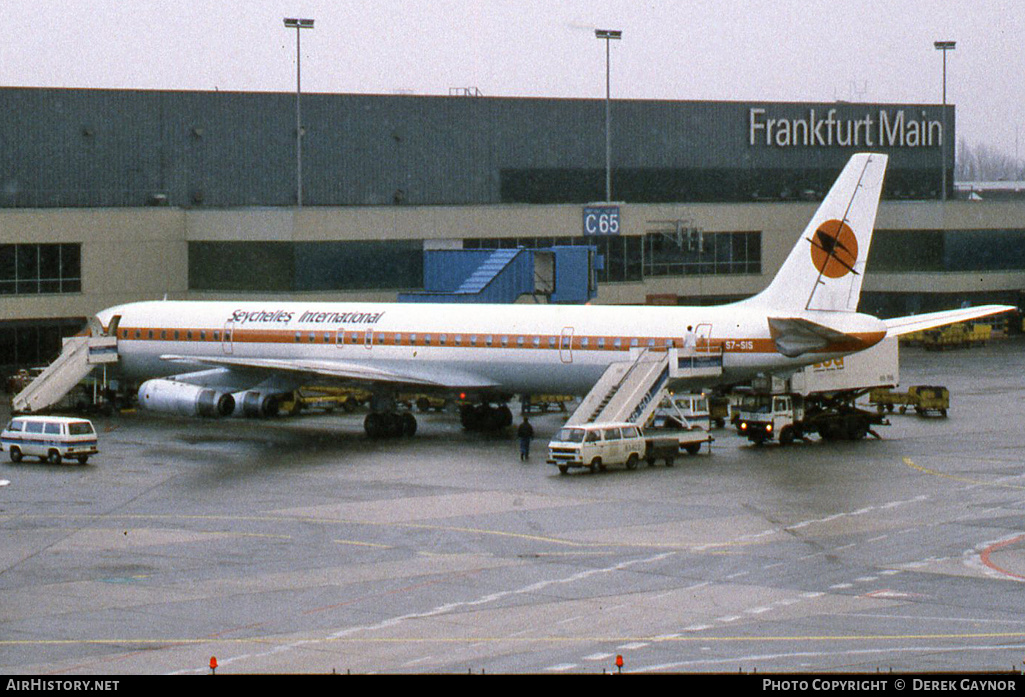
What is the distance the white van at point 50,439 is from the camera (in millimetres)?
55594

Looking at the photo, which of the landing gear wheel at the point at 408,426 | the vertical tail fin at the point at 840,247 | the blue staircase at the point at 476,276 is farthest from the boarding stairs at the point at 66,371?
the vertical tail fin at the point at 840,247

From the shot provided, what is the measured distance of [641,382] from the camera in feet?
189

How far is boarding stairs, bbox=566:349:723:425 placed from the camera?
56531mm

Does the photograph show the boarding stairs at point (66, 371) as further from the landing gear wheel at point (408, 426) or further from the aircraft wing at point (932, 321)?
the aircraft wing at point (932, 321)

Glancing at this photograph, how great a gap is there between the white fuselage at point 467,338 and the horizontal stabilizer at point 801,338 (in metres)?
0.24

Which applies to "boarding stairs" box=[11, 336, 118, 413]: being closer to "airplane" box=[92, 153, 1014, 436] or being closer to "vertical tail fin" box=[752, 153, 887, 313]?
"airplane" box=[92, 153, 1014, 436]

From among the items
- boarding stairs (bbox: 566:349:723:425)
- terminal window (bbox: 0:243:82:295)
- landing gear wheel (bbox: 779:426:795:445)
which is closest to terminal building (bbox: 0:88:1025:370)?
terminal window (bbox: 0:243:82:295)

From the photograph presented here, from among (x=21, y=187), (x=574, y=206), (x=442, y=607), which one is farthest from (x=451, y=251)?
(x=442, y=607)

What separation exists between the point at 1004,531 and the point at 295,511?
63.9ft
